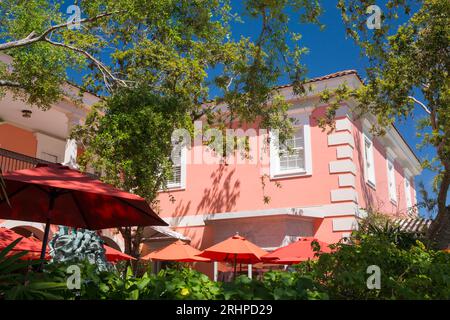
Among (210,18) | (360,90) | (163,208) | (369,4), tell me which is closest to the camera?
(369,4)

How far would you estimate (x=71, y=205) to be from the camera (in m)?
7.24

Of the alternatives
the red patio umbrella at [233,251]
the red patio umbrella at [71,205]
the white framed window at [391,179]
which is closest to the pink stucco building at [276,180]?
the white framed window at [391,179]

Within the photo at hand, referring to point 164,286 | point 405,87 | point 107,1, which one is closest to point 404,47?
point 405,87

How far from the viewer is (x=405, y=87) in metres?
13.3

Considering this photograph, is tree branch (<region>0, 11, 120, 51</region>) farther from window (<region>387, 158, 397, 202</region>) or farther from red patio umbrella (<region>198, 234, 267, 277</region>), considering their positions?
window (<region>387, 158, 397, 202</region>)

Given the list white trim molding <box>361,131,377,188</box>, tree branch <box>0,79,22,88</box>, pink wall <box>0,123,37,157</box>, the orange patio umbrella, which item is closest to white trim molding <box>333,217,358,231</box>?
white trim molding <box>361,131,377,188</box>

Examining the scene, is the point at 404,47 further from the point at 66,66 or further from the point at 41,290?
the point at 41,290

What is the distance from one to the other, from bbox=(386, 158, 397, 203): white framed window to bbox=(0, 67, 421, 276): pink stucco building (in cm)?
88

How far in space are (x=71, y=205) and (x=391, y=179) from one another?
17.6m

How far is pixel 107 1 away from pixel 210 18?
2.66m

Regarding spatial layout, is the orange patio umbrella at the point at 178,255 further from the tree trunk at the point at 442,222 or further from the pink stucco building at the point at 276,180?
the tree trunk at the point at 442,222

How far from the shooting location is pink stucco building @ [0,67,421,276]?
15977mm

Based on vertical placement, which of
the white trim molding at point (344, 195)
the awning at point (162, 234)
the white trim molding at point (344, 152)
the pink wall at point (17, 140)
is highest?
the pink wall at point (17, 140)

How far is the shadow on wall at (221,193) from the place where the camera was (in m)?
18.0
